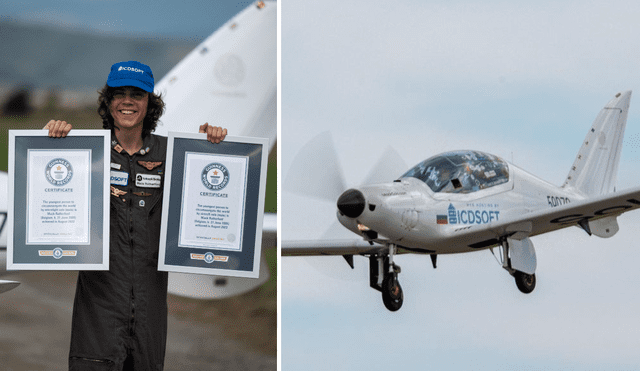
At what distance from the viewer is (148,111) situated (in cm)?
Answer: 239

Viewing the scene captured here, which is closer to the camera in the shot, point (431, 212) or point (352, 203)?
point (352, 203)

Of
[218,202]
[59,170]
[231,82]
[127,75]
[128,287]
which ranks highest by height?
[231,82]

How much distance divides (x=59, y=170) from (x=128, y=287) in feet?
1.60

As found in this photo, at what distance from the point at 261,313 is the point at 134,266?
12.5 ft

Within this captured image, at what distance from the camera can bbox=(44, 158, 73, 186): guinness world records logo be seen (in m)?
2.32

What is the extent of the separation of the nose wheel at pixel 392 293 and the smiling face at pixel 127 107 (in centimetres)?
505

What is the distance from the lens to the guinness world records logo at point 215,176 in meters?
2.43

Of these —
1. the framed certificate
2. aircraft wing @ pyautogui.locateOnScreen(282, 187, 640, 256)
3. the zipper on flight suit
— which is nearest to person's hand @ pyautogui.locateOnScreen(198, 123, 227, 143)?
the framed certificate

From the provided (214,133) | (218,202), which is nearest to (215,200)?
(218,202)

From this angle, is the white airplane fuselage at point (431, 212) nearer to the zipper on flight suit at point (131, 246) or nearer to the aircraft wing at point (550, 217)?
the aircraft wing at point (550, 217)

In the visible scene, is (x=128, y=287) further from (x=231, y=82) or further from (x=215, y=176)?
(x=231, y=82)

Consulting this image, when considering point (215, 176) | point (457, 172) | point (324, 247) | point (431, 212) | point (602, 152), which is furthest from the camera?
point (602, 152)

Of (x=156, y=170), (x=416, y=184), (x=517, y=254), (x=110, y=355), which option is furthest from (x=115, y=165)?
(x=517, y=254)

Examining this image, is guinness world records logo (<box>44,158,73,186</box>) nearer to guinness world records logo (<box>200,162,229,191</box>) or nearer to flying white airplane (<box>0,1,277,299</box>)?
guinness world records logo (<box>200,162,229,191</box>)
